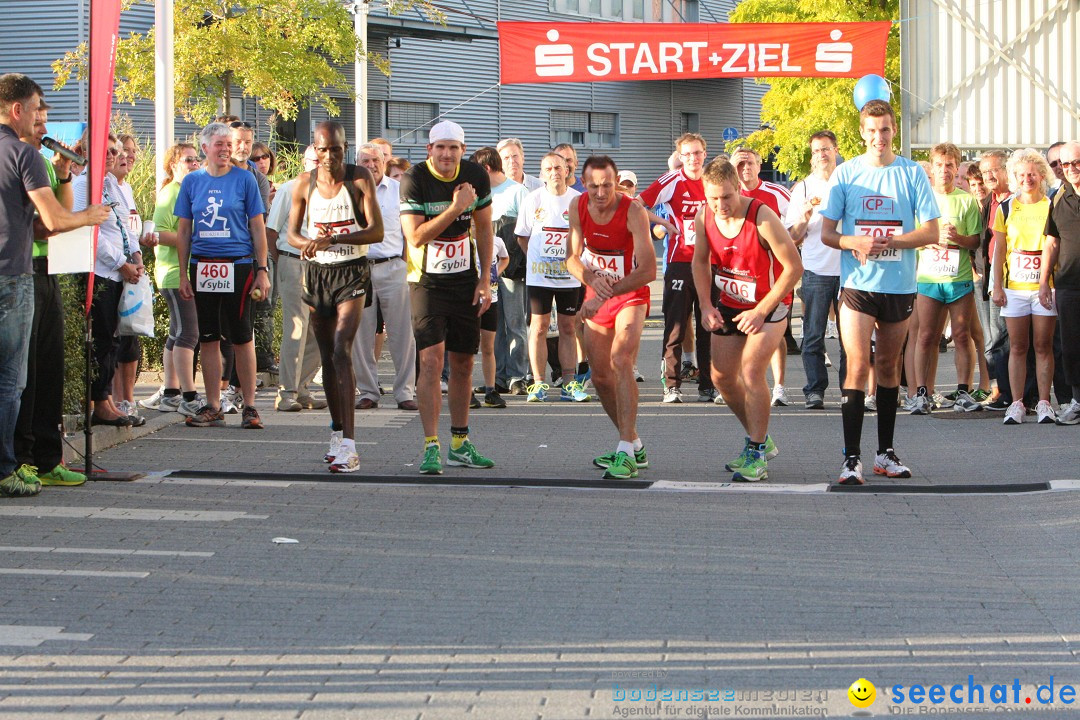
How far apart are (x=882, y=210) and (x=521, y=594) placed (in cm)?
387

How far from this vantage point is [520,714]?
4594mm

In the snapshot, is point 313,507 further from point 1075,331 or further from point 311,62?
point 311,62

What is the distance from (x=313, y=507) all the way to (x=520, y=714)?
141 inches

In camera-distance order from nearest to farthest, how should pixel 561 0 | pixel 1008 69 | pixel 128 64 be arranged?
pixel 1008 69 < pixel 128 64 < pixel 561 0

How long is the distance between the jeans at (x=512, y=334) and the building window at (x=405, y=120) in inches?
928

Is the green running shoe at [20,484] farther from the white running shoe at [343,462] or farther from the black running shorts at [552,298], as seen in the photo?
the black running shorts at [552,298]

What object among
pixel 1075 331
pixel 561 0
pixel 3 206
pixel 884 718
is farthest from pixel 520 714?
pixel 561 0

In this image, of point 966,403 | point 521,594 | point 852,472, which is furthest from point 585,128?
point 521,594

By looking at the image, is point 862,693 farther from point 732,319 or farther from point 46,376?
point 46,376

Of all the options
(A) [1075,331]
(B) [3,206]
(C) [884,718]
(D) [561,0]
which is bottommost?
(C) [884,718]

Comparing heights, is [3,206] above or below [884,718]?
above

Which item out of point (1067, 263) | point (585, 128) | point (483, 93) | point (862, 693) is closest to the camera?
point (862, 693)

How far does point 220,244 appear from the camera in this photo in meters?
10.8

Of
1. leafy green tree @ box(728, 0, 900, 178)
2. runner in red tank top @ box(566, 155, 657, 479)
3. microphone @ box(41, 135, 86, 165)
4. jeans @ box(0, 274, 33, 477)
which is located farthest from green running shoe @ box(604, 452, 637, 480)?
leafy green tree @ box(728, 0, 900, 178)
